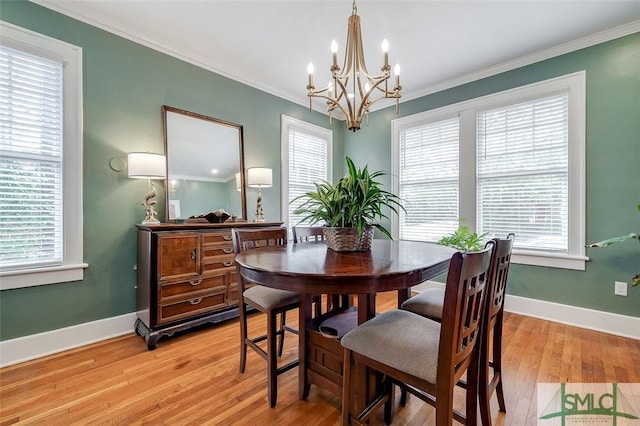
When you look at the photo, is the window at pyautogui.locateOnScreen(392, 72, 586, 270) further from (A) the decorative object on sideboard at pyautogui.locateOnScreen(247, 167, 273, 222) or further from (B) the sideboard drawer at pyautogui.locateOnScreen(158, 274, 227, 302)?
(B) the sideboard drawer at pyautogui.locateOnScreen(158, 274, 227, 302)

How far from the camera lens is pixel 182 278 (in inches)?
95.8

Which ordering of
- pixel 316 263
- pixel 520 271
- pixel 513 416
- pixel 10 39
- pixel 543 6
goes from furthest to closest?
pixel 520 271, pixel 543 6, pixel 10 39, pixel 513 416, pixel 316 263

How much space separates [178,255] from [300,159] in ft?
7.41

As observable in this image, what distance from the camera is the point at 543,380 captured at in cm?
183

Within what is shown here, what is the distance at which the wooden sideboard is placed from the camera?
90.6 inches

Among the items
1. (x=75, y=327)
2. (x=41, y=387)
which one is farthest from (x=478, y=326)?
(x=75, y=327)

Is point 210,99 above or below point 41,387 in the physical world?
above

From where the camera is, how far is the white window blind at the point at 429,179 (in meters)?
3.57

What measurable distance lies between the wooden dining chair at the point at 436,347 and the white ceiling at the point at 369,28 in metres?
2.21

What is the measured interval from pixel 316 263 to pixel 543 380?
175 cm

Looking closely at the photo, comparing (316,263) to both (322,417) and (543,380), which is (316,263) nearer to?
(322,417)

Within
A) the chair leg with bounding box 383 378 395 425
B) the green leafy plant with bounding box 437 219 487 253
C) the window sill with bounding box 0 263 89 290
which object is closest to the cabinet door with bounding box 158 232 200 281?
the window sill with bounding box 0 263 89 290

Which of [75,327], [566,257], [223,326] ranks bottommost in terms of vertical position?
[223,326]

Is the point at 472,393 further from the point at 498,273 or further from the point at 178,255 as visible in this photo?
the point at 178,255
